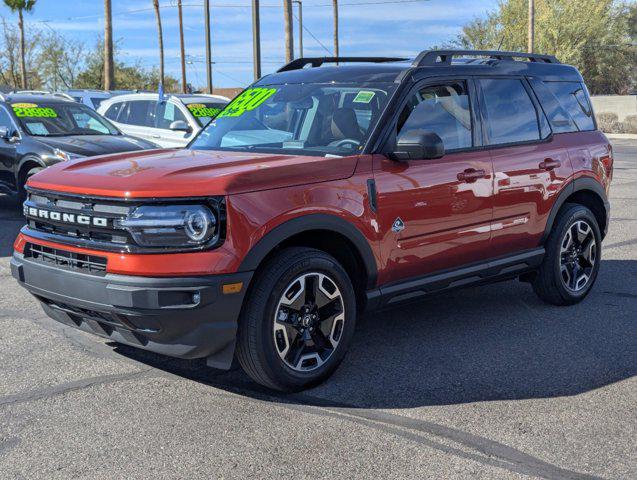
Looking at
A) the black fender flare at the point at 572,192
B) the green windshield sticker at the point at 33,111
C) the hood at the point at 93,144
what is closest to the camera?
the black fender flare at the point at 572,192

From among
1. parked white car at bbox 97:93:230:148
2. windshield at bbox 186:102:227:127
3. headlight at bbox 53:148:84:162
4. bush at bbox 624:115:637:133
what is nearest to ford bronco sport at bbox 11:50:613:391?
headlight at bbox 53:148:84:162

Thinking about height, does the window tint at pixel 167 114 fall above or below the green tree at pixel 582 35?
below

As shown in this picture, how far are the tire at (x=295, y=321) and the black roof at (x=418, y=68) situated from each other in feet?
4.99

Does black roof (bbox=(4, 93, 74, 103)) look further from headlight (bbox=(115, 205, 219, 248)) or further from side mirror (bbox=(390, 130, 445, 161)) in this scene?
headlight (bbox=(115, 205, 219, 248))

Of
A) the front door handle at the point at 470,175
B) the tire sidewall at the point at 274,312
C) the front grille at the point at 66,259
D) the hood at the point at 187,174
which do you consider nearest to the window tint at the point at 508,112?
the front door handle at the point at 470,175

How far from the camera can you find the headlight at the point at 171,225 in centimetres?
400

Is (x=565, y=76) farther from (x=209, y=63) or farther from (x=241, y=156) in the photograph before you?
(x=209, y=63)

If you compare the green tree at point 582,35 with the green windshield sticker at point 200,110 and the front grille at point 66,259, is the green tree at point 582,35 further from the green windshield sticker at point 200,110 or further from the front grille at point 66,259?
the front grille at point 66,259

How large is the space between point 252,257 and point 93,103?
595 inches

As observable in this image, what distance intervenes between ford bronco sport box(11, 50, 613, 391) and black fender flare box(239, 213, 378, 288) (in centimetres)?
1

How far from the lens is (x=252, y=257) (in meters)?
4.14

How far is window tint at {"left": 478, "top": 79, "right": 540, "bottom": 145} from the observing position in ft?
18.9

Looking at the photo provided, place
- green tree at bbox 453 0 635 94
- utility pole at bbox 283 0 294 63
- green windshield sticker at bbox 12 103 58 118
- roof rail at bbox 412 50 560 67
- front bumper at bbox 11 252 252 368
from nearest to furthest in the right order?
1. front bumper at bbox 11 252 252 368
2. roof rail at bbox 412 50 560 67
3. green windshield sticker at bbox 12 103 58 118
4. utility pole at bbox 283 0 294 63
5. green tree at bbox 453 0 635 94

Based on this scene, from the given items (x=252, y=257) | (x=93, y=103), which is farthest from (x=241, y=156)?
(x=93, y=103)
